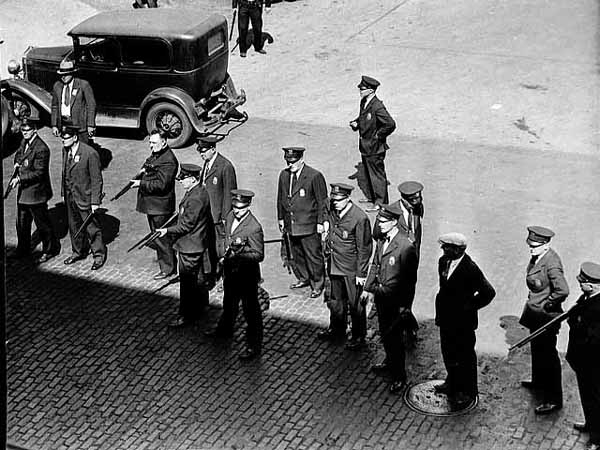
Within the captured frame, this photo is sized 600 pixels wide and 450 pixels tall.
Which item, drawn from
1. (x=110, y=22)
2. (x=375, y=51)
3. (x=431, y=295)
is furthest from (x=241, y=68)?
(x=431, y=295)

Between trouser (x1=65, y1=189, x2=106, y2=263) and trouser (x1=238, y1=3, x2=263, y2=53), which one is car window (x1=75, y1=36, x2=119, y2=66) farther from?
trouser (x1=65, y1=189, x2=106, y2=263)

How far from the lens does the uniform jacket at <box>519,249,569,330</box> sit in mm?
8852

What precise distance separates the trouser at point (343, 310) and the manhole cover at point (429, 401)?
943 mm

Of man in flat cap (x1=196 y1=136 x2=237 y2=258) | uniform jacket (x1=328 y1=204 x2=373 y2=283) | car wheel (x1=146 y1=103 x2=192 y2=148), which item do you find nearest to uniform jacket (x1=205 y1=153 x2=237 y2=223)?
man in flat cap (x1=196 y1=136 x2=237 y2=258)

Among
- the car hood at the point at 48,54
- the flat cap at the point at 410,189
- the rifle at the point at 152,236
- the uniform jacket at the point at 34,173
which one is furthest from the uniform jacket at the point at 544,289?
the car hood at the point at 48,54

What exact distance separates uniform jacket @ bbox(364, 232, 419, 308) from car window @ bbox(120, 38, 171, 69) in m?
7.69

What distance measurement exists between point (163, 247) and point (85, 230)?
1.03 m

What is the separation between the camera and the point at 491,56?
1964 cm

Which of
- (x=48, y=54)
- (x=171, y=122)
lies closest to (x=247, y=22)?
(x=48, y=54)

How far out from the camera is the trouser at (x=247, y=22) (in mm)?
20016

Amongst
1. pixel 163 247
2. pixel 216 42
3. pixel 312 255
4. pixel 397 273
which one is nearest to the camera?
pixel 397 273

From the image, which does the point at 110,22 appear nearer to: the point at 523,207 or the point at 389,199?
the point at 389,199

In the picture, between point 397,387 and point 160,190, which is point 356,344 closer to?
point 397,387

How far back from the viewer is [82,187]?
39.4ft
